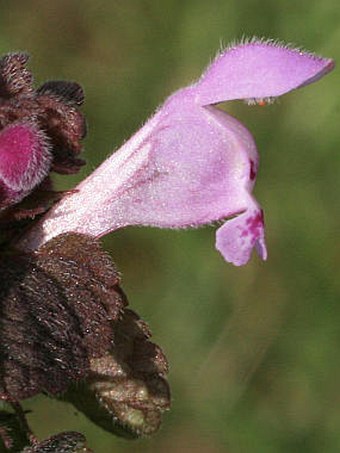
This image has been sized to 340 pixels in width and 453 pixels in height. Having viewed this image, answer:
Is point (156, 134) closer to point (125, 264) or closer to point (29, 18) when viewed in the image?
point (125, 264)

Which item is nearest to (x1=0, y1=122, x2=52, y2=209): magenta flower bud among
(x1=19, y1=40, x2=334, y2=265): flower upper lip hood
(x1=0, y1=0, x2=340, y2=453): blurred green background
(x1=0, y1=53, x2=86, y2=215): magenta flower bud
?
(x1=0, y1=53, x2=86, y2=215): magenta flower bud

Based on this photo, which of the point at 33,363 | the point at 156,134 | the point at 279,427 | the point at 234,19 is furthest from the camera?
the point at 234,19

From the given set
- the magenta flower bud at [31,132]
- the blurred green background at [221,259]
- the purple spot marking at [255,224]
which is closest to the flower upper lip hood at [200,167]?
the purple spot marking at [255,224]

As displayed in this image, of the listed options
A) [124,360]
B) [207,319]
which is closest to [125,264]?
[207,319]

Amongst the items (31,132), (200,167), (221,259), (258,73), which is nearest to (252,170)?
(200,167)

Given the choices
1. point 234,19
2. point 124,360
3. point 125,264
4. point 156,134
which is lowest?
point 125,264

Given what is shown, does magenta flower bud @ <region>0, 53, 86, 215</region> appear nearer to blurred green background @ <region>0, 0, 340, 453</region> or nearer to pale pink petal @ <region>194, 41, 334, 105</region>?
pale pink petal @ <region>194, 41, 334, 105</region>
